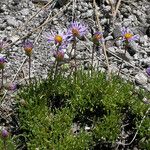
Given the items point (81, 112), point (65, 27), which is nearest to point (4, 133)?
point (81, 112)

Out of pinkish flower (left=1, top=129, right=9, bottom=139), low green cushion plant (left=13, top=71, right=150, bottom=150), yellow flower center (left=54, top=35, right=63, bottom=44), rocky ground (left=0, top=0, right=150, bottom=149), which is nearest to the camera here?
pinkish flower (left=1, top=129, right=9, bottom=139)

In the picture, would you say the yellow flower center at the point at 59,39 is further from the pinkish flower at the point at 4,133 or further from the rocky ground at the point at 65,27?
the pinkish flower at the point at 4,133

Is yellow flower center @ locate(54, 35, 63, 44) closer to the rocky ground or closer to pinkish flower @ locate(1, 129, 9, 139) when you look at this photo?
the rocky ground

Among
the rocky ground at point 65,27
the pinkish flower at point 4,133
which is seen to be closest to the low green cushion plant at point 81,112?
the rocky ground at point 65,27

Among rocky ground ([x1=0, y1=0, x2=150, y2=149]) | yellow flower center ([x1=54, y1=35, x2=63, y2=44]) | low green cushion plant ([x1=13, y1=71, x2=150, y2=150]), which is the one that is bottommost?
low green cushion plant ([x1=13, y1=71, x2=150, y2=150])

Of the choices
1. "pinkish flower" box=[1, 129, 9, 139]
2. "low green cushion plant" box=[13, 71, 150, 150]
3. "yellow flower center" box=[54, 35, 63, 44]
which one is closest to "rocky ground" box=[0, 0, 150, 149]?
"low green cushion plant" box=[13, 71, 150, 150]

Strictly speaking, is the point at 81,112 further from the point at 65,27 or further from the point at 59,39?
the point at 65,27

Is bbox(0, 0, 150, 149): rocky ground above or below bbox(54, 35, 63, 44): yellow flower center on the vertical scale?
below

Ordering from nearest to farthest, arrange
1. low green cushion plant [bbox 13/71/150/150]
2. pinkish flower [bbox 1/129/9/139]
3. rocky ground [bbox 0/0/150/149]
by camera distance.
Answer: pinkish flower [bbox 1/129/9/139] < low green cushion plant [bbox 13/71/150/150] < rocky ground [bbox 0/0/150/149]

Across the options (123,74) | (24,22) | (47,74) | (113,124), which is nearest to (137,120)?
(113,124)
